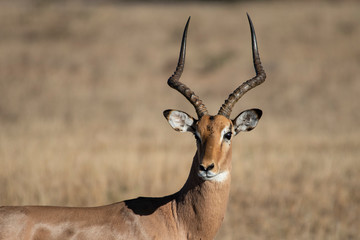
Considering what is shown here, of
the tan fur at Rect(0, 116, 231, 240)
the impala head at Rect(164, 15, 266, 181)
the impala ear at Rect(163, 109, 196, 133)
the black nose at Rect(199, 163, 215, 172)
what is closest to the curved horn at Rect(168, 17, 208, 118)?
the impala head at Rect(164, 15, 266, 181)

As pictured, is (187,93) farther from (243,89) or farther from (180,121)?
(243,89)

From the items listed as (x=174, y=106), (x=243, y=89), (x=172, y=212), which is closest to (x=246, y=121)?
(x=243, y=89)

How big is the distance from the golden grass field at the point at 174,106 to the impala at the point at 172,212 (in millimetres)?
4919

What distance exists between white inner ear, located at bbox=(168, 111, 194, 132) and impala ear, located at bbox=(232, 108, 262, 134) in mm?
680

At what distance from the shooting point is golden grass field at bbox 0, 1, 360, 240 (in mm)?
12984

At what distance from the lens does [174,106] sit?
27.7m

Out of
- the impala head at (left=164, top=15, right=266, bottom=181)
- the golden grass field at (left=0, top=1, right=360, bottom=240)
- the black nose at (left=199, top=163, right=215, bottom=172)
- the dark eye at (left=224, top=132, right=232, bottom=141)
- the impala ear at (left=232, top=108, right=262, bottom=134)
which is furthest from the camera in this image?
the golden grass field at (left=0, top=1, right=360, bottom=240)

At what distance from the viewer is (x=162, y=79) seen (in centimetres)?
3262

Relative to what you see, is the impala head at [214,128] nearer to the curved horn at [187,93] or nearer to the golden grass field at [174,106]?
the curved horn at [187,93]

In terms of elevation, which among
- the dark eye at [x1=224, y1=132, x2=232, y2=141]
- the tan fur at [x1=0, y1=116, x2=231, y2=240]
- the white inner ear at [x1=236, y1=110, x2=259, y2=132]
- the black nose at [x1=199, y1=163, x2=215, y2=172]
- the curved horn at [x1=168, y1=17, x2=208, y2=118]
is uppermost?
the curved horn at [x1=168, y1=17, x2=208, y2=118]

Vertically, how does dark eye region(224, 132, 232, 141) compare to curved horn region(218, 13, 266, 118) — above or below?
below

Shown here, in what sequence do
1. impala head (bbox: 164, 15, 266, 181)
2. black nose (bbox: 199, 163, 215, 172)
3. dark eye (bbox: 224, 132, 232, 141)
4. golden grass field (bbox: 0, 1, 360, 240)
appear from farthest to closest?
golden grass field (bbox: 0, 1, 360, 240) < dark eye (bbox: 224, 132, 232, 141) < impala head (bbox: 164, 15, 266, 181) < black nose (bbox: 199, 163, 215, 172)

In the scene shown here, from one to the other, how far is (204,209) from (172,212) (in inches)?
17.9

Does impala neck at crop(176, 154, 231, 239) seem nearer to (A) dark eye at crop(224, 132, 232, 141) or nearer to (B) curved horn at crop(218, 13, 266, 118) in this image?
(A) dark eye at crop(224, 132, 232, 141)
